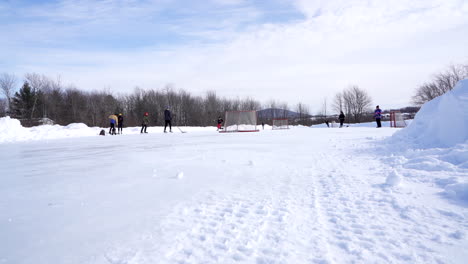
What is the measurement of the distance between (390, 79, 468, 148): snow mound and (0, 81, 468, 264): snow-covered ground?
3.80ft

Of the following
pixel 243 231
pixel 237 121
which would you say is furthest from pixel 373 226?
pixel 237 121

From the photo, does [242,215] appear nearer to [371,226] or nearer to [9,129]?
[371,226]

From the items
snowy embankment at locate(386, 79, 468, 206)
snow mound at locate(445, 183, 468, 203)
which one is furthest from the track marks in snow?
snowy embankment at locate(386, 79, 468, 206)

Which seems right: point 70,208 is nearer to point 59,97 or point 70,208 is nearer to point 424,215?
point 424,215

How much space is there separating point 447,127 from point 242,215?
553 cm

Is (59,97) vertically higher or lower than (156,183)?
higher

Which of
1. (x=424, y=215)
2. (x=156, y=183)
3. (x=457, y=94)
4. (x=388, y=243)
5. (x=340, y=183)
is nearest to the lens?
(x=388, y=243)

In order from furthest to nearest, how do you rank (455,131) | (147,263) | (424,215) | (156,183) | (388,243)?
(455,131), (156,183), (424,215), (388,243), (147,263)

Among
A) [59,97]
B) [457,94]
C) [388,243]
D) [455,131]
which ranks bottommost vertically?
[388,243]

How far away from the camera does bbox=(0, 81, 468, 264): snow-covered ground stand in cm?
154

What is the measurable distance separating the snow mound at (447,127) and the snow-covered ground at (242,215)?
3.80 ft

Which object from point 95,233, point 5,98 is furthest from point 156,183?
point 5,98

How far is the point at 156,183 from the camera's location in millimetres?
3287

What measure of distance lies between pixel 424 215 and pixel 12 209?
13.2 ft
